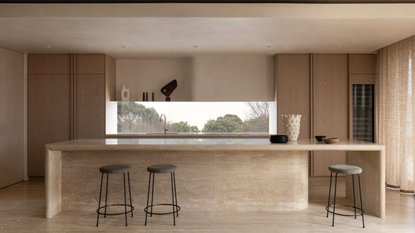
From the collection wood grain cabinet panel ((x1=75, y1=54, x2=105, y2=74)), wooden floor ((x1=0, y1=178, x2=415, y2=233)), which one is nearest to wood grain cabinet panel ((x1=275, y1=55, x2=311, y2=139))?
wooden floor ((x1=0, y1=178, x2=415, y2=233))

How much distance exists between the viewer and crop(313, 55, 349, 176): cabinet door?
20.6ft

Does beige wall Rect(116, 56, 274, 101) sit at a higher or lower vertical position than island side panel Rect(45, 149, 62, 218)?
higher

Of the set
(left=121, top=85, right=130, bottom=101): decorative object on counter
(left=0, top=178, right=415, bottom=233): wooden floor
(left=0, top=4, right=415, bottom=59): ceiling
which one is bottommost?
(left=0, top=178, right=415, bottom=233): wooden floor

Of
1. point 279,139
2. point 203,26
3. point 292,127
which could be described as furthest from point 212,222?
point 203,26

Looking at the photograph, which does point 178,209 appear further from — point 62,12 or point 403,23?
point 403,23

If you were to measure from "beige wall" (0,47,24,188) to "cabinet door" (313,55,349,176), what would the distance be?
5536 millimetres

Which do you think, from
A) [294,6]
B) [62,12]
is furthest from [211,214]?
[62,12]

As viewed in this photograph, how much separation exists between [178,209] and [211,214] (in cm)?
41

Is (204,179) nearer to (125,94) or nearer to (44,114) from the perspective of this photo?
(125,94)

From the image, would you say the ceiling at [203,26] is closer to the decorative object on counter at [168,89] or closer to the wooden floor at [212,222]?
the decorative object on counter at [168,89]

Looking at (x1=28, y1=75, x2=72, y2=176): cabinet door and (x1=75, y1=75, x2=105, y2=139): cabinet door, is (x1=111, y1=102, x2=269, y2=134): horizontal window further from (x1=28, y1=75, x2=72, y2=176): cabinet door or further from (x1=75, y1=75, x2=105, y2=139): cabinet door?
(x1=28, y1=75, x2=72, y2=176): cabinet door

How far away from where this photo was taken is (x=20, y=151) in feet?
20.1

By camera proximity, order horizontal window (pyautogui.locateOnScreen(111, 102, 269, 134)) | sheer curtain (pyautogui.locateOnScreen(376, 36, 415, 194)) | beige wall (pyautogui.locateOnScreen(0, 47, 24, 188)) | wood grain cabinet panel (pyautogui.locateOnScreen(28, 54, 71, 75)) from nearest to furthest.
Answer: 1. sheer curtain (pyautogui.locateOnScreen(376, 36, 415, 194))
2. beige wall (pyautogui.locateOnScreen(0, 47, 24, 188))
3. wood grain cabinet panel (pyautogui.locateOnScreen(28, 54, 71, 75))
4. horizontal window (pyautogui.locateOnScreen(111, 102, 269, 134))

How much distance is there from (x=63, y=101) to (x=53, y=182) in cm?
273
